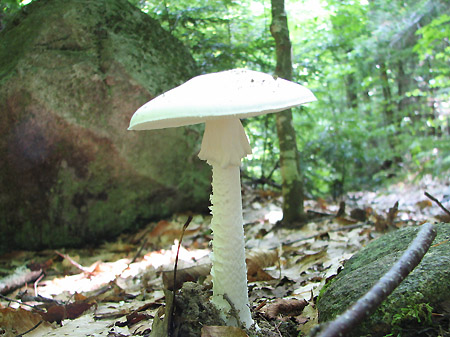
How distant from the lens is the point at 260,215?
15.1 ft

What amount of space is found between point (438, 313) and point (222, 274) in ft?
2.88

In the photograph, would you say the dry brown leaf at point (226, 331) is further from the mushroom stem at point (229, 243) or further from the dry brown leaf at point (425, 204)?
the dry brown leaf at point (425, 204)

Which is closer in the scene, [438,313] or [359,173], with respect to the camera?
[438,313]

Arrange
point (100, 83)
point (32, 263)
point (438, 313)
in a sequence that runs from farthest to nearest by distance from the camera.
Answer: point (100, 83)
point (32, 263)
point (438, 313)

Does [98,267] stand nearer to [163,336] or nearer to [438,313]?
[163,336]

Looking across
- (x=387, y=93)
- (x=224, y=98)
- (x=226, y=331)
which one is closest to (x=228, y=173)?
(x=224, y=98)

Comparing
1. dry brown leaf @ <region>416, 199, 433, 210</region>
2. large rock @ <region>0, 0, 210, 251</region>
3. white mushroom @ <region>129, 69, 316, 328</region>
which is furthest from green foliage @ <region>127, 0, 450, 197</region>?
white mushroom @ <region>129, 69, 316, 328</region>

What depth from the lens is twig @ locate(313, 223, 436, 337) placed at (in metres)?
0.95

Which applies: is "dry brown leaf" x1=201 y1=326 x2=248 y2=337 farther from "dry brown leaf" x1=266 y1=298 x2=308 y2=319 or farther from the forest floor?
"dry brown leaf" x1=266 y1=298 x2=308 y2=319

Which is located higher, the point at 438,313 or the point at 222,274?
the point at 222,274

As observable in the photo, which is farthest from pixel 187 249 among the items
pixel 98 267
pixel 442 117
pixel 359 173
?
pixel 442 117

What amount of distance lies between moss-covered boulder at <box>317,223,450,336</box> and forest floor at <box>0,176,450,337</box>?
260mm

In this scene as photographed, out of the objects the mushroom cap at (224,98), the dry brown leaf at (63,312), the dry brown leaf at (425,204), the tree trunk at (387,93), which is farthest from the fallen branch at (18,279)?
the tree trunk at (387,93)

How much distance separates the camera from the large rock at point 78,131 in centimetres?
378
